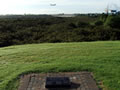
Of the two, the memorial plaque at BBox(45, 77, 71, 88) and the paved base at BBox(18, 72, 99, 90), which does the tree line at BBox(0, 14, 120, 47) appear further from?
the memorial plaque at BBox(45, 77, 71, 88)

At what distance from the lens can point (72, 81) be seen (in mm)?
3184

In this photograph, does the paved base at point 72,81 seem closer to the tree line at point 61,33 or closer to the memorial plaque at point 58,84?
the memorial plaque at point 58,84

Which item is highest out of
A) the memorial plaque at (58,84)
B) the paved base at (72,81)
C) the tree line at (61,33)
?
the memorial plaque at (58,84)

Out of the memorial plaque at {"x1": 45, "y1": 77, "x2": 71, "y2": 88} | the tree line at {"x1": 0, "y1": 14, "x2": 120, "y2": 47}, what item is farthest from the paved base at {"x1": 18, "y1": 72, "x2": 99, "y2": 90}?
the tree line at {"x1": 0, "y1": 14, "x2": 120, "y2": 47}

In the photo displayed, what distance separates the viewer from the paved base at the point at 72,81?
2.95 meters

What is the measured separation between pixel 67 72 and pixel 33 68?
88cm

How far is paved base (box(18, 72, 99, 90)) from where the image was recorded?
2948 mm

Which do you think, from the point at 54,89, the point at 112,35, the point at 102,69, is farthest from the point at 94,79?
the point at 112,35

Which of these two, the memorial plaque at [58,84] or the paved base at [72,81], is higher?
the memorial plaque at [58,84]

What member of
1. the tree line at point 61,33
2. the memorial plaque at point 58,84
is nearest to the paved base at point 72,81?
the memorial plaque at point 58,84

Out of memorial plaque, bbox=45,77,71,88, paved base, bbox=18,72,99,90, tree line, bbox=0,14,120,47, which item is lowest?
tree line, bbox=0,14,120,47

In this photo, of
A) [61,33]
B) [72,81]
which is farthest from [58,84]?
[61,33]

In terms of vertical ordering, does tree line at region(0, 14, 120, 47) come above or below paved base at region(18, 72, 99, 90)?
below

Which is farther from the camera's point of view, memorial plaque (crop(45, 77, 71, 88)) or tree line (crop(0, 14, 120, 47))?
tree line (crop(0, 14, 120, 47))
